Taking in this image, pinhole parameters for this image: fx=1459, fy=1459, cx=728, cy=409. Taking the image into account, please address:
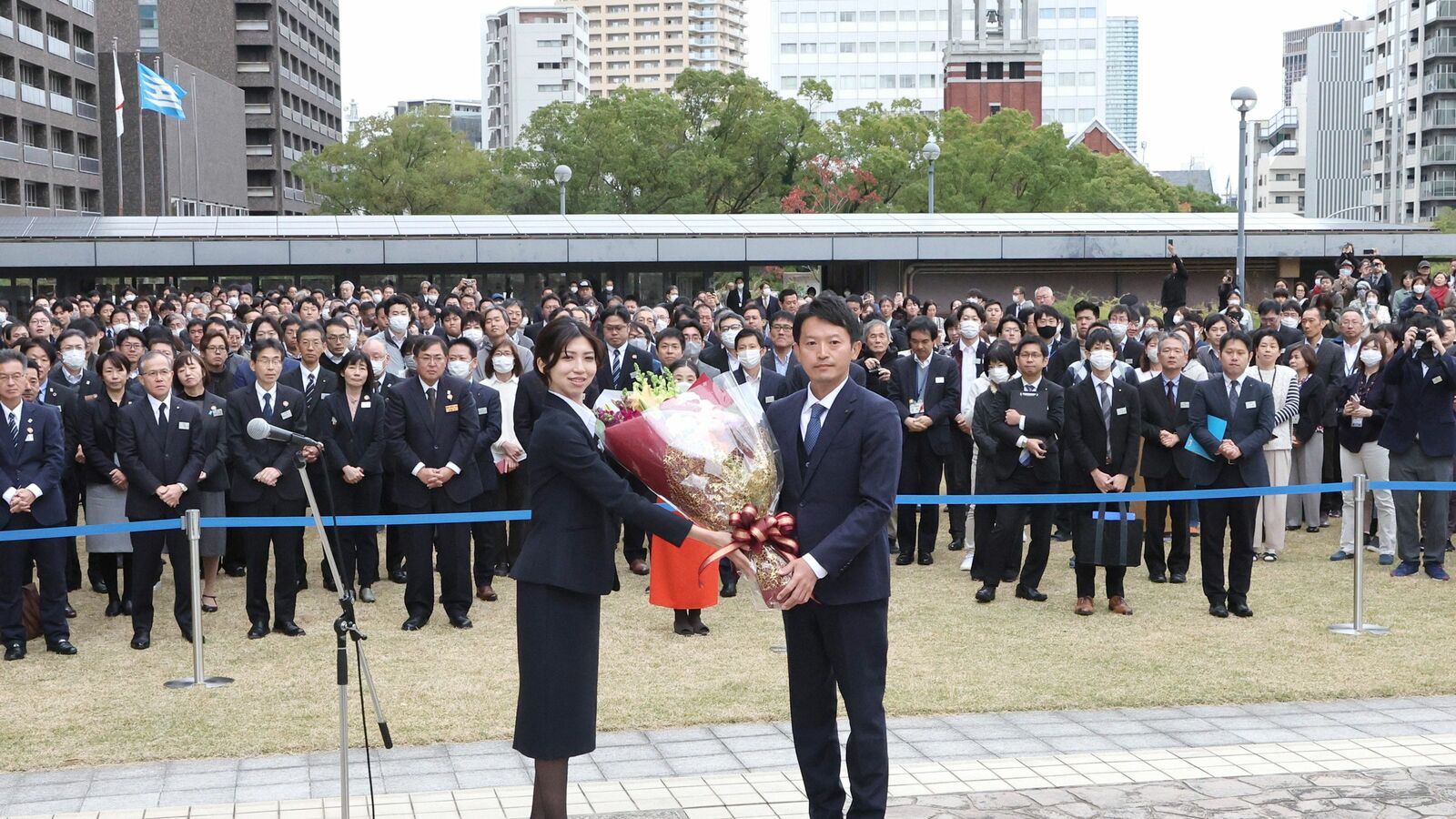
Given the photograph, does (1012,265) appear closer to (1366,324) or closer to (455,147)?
(1366,324)

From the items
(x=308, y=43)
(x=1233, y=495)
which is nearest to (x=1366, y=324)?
(x=1233, y=495)

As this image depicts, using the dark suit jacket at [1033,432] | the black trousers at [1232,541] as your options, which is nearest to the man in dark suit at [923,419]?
the dark suit jacket at [1033,432]

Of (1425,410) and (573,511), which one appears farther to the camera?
(1425,410)

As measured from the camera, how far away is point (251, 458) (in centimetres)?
991

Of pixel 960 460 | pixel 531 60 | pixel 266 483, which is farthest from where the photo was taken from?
pixel 531 60

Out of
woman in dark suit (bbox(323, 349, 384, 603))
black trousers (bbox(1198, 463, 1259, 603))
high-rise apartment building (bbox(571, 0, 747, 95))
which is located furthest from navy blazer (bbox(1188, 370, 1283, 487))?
high-rise apartment building (bbox(571, 0, 747, 95))

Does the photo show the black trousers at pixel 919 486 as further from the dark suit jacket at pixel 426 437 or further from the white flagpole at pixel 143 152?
the white flagpole at pixel 143 152

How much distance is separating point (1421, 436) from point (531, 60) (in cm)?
15984

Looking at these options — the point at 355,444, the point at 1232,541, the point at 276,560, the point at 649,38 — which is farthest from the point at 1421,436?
the point at 649,38

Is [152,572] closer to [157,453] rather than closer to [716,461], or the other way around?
[157,453]

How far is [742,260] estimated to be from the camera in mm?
33562

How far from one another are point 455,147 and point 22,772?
211 ft

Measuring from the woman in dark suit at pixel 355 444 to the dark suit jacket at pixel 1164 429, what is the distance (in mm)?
5590

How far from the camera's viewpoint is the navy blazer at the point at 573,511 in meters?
5.27
